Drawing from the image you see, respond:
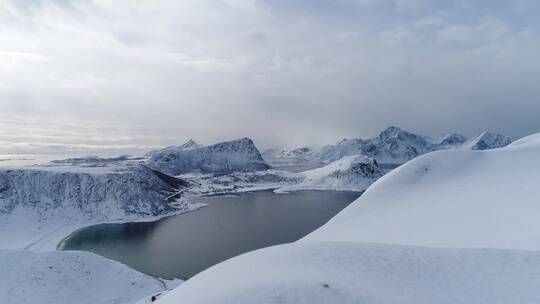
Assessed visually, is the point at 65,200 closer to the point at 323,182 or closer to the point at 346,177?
the point at 323,182

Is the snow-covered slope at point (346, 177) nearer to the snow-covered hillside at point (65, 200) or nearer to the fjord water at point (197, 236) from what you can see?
the fjord water at point (197, 236)

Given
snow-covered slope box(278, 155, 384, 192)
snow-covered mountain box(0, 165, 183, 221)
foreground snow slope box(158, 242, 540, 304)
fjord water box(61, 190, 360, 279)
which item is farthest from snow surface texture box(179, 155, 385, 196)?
foreground snow slope box(158, 242, 540, 304)

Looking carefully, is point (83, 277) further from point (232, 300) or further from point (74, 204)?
point (74, 204)

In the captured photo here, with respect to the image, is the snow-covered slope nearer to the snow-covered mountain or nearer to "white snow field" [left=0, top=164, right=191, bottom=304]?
"white snow field" [left=0, top=164, right=191, bottom=304]

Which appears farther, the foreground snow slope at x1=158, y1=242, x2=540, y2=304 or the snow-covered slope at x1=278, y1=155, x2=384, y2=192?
the snow-covered slope at x1=278, y1=155, x2=384, y2=192

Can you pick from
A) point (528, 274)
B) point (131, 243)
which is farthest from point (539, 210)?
point (131, 243)

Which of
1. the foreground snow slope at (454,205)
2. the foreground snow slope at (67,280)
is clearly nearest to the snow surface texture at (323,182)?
the foreground snow slope at (67,280)
